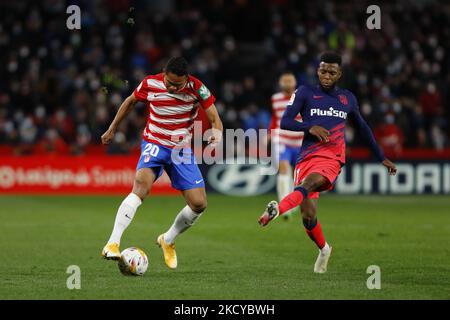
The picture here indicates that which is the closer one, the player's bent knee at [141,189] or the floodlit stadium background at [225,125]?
the player's bent knee at [141,189]

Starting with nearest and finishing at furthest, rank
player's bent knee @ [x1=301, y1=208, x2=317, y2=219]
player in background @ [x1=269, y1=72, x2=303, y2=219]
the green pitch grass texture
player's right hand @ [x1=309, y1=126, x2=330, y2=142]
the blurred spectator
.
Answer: the green pitch grass texture, player's right hand @ [x1=309, y1=126, x2=330, y2=142], player's bent knee @ [x1=301, y1=208, x2=317, y2=219], player in background @ [x1=269, y1=72, x2=303, y2=219], the blurred spectator

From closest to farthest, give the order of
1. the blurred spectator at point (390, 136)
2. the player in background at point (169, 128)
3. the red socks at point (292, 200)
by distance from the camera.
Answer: the red socks at point (292, 200)
the player in background at point (169, 128)
the blurred spectator at point (390, 136)

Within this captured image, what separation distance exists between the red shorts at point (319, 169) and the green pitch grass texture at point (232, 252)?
0.92 metres

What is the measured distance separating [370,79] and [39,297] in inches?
748

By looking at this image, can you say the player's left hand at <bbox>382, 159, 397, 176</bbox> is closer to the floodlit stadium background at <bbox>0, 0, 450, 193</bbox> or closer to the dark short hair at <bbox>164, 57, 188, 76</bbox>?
the dark short hair at <bbox>164, 57, 188, 76</bbox>

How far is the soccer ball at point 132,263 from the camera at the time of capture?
30.0 feet

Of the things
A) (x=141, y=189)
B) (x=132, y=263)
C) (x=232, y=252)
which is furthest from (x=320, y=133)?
(x=232, y=252)

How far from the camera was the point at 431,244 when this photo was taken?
12695 mm

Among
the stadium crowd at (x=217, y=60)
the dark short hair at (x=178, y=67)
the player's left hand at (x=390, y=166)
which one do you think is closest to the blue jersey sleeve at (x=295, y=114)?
the player's left hand at (x=390, y=166)

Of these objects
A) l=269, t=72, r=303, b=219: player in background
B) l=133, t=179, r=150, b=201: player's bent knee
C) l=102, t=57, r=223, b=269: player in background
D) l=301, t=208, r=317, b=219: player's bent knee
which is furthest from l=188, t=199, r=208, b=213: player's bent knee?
l=269, t=72, r=303, b=219: player in background

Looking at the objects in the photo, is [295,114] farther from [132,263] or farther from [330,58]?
[132,263]

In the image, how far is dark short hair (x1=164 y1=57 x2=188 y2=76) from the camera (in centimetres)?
960

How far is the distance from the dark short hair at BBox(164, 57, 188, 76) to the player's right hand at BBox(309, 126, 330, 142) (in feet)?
4.70

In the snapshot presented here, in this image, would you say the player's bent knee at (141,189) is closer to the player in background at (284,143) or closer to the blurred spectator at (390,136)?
the player in background at (284,143)
